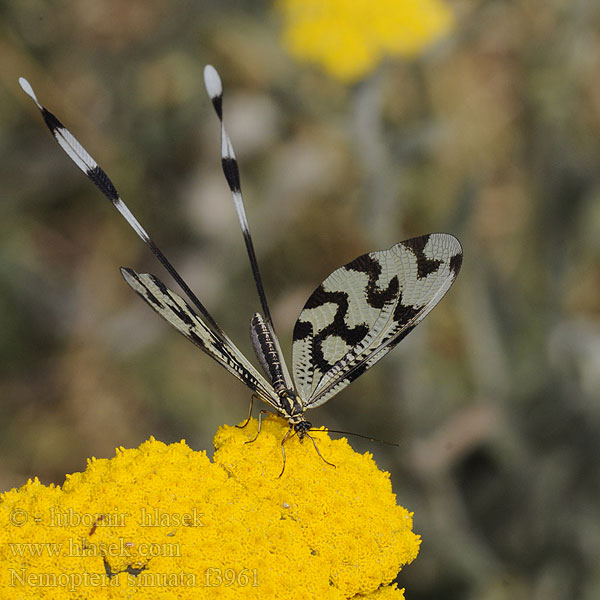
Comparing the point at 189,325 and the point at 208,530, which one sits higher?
the point at 189,325

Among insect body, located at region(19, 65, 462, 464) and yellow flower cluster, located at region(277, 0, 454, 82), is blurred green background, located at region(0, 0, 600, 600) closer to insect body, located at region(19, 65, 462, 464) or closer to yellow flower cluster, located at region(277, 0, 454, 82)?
yellow flower cluster, located at region(277, 0, 454, 82)

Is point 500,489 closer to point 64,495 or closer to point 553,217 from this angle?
point 553,217

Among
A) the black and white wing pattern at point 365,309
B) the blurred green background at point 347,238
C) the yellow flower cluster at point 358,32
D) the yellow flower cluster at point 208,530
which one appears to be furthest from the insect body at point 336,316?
the yellow flower cluster at point 358,32

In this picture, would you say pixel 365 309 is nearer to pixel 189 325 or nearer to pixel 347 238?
pixel 189 325

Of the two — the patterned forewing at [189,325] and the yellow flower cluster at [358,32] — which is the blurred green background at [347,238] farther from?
the patterned forewing at [189,325]

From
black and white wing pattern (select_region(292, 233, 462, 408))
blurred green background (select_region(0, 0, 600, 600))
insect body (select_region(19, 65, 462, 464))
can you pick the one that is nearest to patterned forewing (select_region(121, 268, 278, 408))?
insect body (select_region(19, 65, 462, 464))

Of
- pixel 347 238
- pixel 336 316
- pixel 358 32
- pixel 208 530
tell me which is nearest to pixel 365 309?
pixel 336 316
